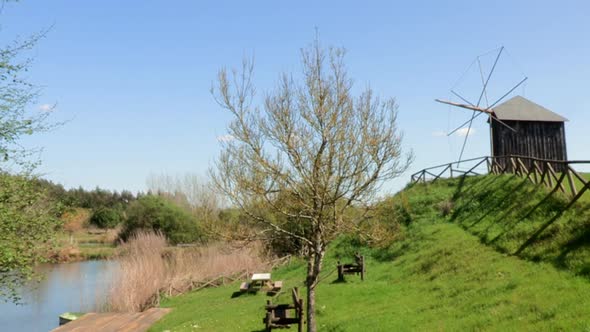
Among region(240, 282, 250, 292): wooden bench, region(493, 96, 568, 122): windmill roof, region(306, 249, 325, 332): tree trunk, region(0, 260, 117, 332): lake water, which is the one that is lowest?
region(0, 260, 117, 332): lake water

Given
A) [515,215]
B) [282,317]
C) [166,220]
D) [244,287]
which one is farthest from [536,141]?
[166,220]

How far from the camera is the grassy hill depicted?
35.9ft

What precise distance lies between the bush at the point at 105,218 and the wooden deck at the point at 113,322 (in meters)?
57.4

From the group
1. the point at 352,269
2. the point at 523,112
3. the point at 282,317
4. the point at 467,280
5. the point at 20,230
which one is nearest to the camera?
the point at 20,230

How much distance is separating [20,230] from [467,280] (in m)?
13.2

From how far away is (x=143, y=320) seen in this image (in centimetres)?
1844

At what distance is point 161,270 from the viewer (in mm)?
28641

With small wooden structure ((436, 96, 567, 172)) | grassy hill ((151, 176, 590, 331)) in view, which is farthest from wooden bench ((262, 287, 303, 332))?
small wooden structure ((436, 96, 567, 172))

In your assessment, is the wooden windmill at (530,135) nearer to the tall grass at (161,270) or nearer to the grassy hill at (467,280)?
the grassy hill at (467,280)

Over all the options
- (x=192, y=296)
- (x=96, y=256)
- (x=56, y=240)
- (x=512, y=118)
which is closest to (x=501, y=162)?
(x=512, y=118)

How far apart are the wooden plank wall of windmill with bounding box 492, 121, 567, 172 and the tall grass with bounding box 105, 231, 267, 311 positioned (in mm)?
19072

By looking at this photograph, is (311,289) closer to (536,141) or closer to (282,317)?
(282,317)

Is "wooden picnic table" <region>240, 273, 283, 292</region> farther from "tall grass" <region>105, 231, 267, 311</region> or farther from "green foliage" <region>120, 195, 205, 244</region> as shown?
"green foliage" <region>120, 195, 205, 244</region>

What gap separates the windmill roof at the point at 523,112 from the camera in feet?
107
